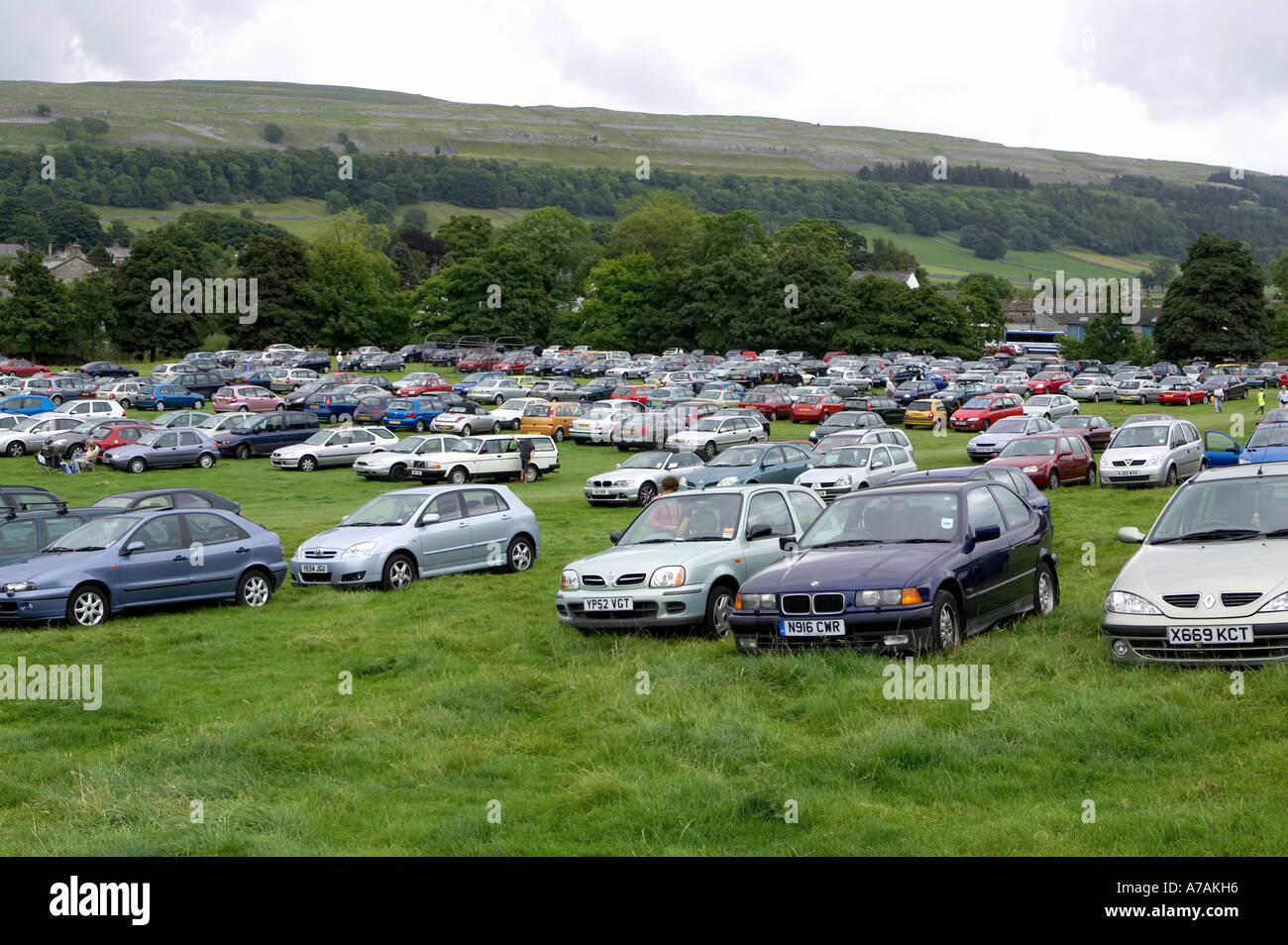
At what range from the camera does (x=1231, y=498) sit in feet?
36.6

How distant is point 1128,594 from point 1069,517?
45.2 ft

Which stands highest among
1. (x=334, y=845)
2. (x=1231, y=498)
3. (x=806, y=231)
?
(x=806, y=231)

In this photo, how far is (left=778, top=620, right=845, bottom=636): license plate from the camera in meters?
10.4

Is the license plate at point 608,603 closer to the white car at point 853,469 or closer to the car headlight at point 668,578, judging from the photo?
the car headlight at point 668,578

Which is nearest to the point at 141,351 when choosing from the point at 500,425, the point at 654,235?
the point at 500,425

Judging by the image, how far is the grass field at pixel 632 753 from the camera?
6.59 m

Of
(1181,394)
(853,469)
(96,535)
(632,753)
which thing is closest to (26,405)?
(853,469)

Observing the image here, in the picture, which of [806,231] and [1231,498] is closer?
[1231,498]

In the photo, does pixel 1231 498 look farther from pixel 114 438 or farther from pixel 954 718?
pixel 114 438

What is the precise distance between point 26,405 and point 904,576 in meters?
46.9

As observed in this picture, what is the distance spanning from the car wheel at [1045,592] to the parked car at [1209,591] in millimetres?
1994

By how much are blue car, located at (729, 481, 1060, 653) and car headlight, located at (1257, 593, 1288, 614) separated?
245 centimetres

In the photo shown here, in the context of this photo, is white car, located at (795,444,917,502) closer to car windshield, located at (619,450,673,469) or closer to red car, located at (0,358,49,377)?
car windshield, located at (619,450,673,469)

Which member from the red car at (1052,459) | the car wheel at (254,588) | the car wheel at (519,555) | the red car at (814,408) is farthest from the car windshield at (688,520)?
the red car at (814,408)
